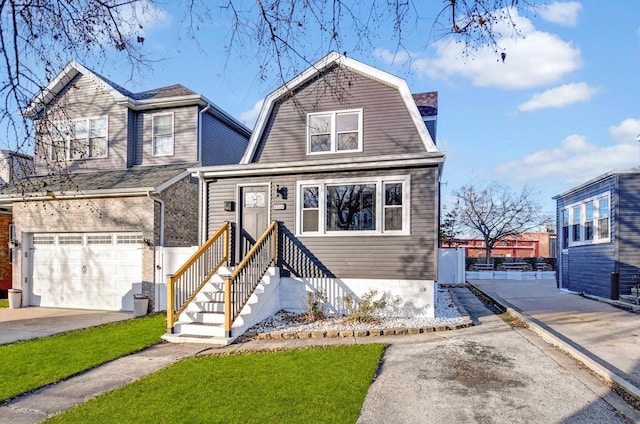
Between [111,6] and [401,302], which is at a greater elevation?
[111,6]

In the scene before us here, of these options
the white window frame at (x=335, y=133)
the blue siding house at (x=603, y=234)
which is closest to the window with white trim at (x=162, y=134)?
the white window frame at (x=335, y=133)

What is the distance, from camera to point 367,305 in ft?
29.6

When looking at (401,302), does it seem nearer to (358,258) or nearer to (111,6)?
(358,258)

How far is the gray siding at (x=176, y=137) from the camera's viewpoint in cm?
1385

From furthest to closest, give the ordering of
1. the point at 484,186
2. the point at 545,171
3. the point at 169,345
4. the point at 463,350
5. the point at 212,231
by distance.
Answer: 1. the point at 545,171
2. the point at 484,186
3. the point at 212,231
4. the point at 169,345
5. the point at 463,350

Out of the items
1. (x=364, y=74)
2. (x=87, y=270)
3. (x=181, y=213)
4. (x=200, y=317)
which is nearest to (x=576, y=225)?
(x=364, y=74)

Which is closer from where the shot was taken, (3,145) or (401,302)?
(3,145)

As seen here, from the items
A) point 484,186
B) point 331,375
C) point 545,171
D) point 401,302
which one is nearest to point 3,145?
point 331,375

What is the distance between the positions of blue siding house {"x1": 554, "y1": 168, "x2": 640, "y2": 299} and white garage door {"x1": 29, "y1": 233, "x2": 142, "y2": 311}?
551 inches

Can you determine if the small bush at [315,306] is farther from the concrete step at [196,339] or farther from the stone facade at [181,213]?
the stone facade at [181,213]

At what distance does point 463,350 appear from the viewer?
22.1 ft

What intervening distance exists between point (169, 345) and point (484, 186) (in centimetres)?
2929

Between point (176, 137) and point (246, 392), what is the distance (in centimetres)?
1101

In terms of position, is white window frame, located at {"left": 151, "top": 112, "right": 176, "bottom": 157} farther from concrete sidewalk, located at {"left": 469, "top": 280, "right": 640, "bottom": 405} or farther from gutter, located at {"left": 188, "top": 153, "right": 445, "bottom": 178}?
concrete sidewalk, located at {"left": 469, "top": 280, "right": 640, "bottom": 405}
